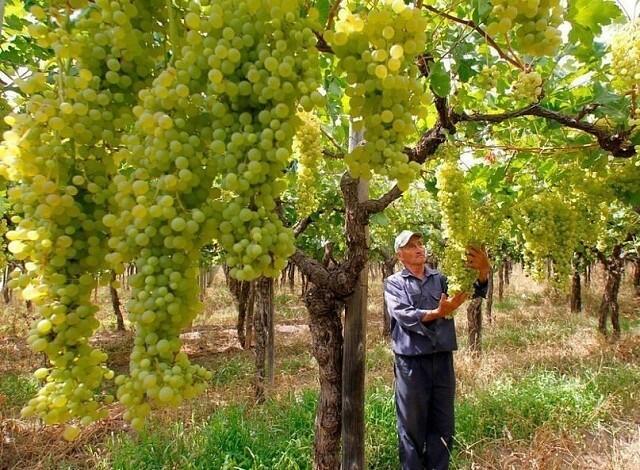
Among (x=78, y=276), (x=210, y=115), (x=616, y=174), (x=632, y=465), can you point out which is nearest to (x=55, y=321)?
(x=78, y=276)

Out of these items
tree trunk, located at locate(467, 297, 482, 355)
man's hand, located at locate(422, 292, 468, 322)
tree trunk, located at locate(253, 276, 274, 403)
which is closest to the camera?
man's hand, located at locate(422, 292, 468, 322)

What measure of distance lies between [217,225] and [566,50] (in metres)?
2.49

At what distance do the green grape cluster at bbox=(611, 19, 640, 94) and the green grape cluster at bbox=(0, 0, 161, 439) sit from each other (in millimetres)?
2018

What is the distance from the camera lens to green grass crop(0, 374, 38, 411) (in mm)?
8094

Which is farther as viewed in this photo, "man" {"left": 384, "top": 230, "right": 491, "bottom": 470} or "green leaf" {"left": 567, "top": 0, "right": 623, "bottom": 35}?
"man" {"left": 384, "top": 230, "right": 491, "bottom": 470}

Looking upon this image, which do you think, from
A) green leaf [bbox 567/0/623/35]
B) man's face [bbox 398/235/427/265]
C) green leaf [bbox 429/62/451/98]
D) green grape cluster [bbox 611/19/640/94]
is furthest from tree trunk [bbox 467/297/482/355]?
green leaf [bbox 429/62/451/98]

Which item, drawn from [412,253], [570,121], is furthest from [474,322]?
[570,121]

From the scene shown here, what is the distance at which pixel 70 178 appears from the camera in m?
0.80

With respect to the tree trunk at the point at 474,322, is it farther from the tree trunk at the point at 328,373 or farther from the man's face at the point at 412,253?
the tree trunk at the point at 328,373

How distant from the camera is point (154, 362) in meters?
0.72

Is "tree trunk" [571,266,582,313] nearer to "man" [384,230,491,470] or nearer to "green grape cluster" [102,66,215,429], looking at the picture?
"man" [384,230,491,470]

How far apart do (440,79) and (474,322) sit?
9.47m

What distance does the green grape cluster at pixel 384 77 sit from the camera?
764mm

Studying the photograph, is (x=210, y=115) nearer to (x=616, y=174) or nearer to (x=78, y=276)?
(x=78, y=276)
